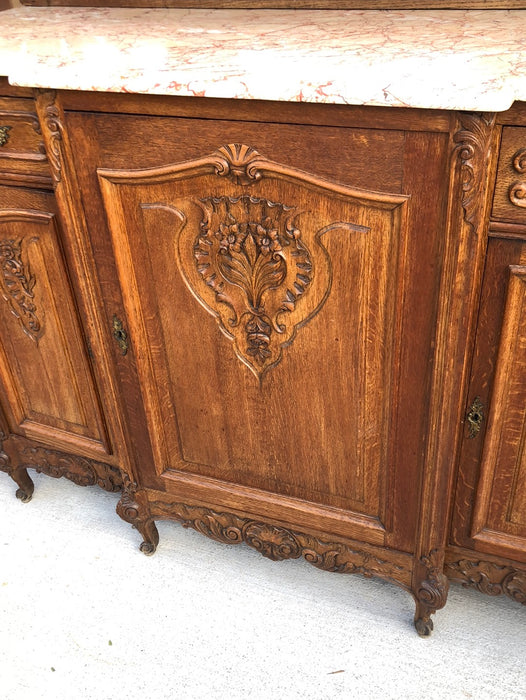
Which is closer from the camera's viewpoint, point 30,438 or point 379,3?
point 379,3

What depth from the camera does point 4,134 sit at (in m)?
1.07

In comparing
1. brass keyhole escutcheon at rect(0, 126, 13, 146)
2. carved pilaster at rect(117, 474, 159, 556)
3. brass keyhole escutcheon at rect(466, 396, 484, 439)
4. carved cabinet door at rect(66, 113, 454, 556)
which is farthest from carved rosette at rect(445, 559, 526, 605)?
brass keyhole escutcheon at rect(0, 126, 13, 146)

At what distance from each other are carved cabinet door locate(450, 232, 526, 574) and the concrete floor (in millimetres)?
233

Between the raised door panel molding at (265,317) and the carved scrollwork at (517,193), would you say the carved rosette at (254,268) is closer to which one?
the raised door panel molding at (265,317)

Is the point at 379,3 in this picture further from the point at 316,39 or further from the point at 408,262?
the point at 408,262

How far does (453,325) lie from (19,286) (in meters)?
0.78

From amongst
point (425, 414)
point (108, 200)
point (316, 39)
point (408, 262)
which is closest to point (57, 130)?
point (108, 200)

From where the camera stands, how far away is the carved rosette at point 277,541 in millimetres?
1168

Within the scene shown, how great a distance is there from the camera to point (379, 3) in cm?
119

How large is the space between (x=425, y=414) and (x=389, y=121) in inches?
16.7

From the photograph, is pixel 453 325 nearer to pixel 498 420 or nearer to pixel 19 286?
pixel 498 420

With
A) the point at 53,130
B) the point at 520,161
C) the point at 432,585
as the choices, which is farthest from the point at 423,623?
the point at 53,130

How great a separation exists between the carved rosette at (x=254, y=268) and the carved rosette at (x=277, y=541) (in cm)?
34

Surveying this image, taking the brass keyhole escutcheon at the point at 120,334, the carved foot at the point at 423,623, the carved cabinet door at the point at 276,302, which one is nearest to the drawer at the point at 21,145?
the carved cabinet door at the point at 276,302
